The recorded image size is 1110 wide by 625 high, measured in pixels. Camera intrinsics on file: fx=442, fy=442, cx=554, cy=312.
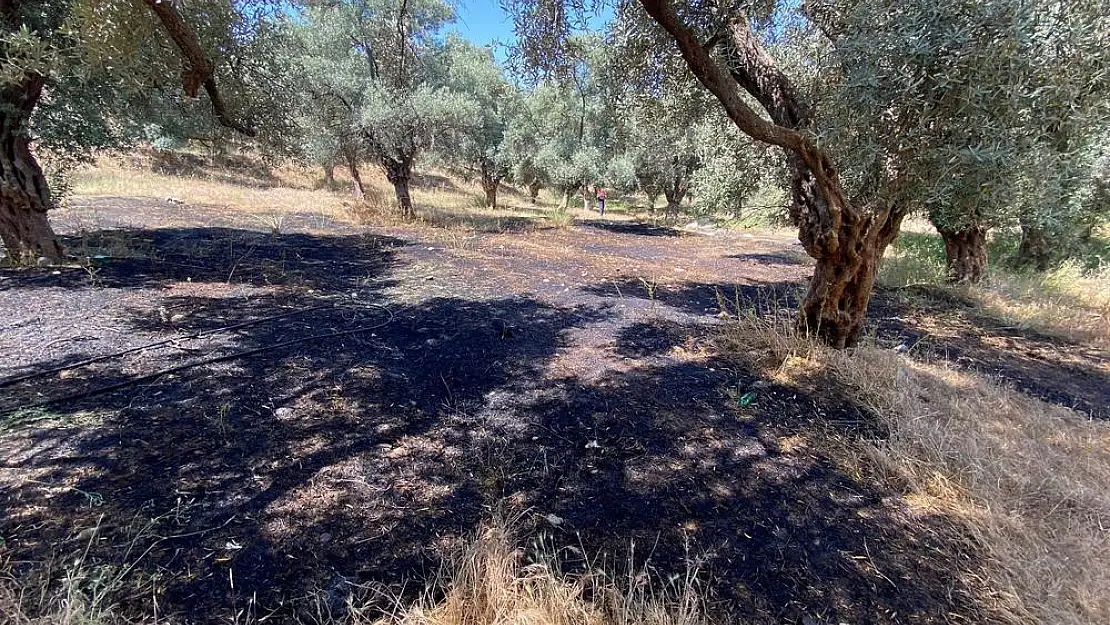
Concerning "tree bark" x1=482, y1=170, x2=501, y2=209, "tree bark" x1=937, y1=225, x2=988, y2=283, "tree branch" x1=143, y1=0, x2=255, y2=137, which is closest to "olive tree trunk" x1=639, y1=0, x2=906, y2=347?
"tree branch" x1=143, y1=0, x2=255, y2=137

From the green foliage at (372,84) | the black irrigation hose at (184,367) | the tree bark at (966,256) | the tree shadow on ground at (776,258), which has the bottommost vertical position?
the black irrigation hose at (184,367)

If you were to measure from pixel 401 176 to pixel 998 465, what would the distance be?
16190 millimetres

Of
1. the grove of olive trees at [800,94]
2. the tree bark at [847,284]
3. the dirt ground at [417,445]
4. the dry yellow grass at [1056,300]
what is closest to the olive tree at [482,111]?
the grove of olive trees at [800,94]

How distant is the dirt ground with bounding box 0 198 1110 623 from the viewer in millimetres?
1994

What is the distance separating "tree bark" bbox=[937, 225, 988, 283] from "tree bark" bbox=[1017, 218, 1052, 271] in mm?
3339

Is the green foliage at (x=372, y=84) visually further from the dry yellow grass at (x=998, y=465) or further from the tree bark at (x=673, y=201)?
the tree bark at (x=673, y=201)

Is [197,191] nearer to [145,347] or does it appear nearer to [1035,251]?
[145,347]

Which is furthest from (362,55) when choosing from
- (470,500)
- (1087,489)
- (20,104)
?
(1087,489)

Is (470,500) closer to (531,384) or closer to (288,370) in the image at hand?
(531,384)

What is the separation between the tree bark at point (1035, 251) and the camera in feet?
36.1

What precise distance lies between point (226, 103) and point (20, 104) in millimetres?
2280

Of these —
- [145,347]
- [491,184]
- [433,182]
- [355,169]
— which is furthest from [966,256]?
[433,182]

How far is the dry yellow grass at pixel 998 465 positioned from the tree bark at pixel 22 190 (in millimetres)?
9595

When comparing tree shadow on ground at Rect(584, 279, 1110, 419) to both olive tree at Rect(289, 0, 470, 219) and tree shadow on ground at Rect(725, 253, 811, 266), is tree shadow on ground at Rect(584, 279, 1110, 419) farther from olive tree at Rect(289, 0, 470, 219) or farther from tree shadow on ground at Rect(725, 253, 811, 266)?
olive tree at Rect(289, 0, 470, 219)
